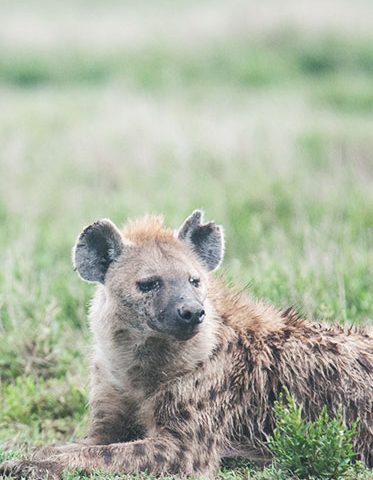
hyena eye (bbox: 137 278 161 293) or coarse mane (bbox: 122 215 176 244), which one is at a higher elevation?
coarse mane (bbox: 122 215 176 244)

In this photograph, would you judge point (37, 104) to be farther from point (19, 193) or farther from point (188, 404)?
point (188, 404)

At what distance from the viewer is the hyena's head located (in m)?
4.50

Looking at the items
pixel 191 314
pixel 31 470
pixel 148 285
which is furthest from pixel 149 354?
pixel 31 470

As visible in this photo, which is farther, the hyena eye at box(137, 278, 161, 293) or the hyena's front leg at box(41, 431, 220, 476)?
the hyena eye at box(137, 278, 161, 293)

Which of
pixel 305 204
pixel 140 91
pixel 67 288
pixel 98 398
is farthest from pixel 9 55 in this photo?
pixel 98 398

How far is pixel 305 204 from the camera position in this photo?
9195 mm

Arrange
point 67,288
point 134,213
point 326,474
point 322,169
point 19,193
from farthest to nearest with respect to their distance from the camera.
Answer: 1. point 322,169
2. point 19,193
3. point 134,213
4. point 67,288
5. point 326,474

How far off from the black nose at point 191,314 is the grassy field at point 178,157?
29.2 inches

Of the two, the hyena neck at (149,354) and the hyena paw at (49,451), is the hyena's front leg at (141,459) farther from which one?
the hyena neck at (149,354)

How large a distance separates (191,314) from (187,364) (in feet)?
1.48

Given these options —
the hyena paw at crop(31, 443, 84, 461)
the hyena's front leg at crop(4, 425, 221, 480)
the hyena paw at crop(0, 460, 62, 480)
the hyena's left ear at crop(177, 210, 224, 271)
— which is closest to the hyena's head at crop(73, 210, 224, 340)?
the hyena's left ear at crop(177, 210, 224, 271)

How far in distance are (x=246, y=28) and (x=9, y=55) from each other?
13.2 ft

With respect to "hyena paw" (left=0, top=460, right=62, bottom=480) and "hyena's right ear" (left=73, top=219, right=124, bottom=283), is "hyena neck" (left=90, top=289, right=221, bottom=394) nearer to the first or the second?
"hyena's right ear" (left=73, top=219, right=124, bottom=283)

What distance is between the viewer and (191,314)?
4398mm
